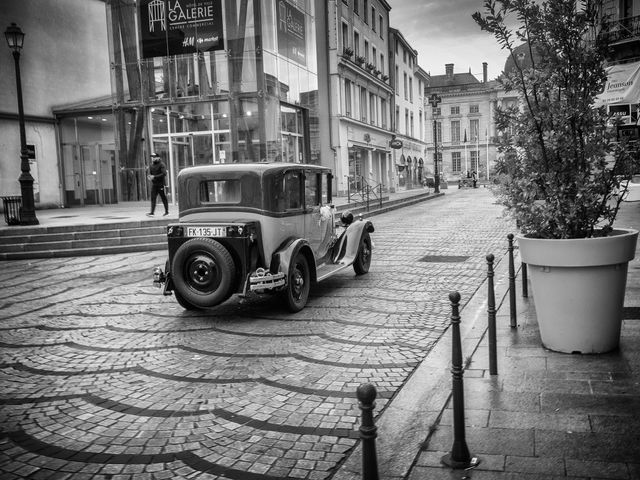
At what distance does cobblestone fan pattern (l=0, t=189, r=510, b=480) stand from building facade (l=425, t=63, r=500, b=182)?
256 feet

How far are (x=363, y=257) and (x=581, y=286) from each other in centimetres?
537

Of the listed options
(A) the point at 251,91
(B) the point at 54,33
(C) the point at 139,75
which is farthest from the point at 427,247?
(B) the point at 54,33

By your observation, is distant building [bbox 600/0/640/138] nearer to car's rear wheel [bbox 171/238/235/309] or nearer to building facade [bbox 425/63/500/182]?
car's rear wheel [bbox 171/238/235/309]

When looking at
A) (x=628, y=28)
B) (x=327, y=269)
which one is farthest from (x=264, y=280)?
(x=628, y=28)

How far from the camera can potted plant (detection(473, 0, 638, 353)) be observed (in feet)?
15.3

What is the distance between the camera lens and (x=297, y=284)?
737cm

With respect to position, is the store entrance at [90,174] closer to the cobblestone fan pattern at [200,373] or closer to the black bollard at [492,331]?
the cobblestone fan pattern at [200,373]

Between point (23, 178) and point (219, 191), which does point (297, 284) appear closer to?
point (219, 191)

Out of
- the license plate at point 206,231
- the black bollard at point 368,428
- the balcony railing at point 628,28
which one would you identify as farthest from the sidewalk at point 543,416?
the balcony railing at point 628,28

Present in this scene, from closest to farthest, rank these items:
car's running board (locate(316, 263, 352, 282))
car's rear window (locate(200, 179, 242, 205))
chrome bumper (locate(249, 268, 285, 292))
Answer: chrome bumper (locate(249, 268, 285, 292)), car's rear window (locate(200, 179, 242, 205)), car's running board (locate(316, 263, 352, 282))

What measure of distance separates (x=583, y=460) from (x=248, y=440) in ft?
6.65

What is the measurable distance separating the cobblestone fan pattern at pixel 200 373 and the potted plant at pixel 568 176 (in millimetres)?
1380

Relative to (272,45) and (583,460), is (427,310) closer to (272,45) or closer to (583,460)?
(583,460)

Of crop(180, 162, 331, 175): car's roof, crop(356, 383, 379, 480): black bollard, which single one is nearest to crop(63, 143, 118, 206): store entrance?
crop(180, 162, 331, 175): car's roof
